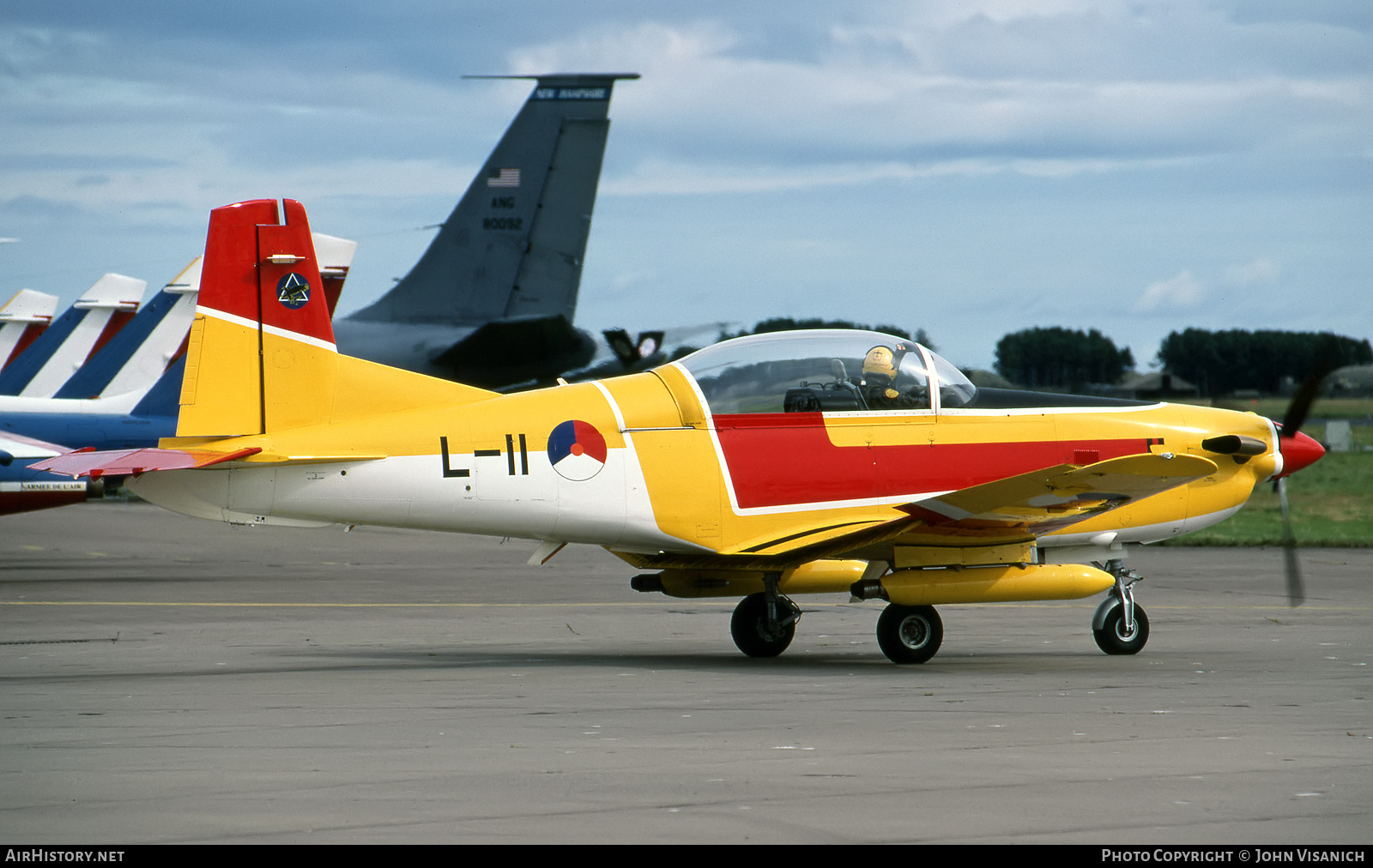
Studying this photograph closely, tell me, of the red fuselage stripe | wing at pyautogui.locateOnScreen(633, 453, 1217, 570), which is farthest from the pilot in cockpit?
wing at pyautogui.locateOnScreen(633, 453, 1217, 570)

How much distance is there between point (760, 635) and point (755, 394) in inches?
81.1

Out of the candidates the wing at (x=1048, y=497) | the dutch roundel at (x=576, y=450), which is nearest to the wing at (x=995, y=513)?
the wing at (x=1048, y=497)

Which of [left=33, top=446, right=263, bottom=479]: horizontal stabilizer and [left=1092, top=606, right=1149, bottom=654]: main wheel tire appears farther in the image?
[left=1092, top=606, right=1149, bottom=654]: main wheel tire

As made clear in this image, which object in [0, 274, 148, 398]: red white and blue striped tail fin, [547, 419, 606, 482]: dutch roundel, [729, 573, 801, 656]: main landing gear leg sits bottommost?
→ [729, 573, 801, 656]: main landing gear leg

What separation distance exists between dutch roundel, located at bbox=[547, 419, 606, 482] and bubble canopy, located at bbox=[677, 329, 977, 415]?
0.96m

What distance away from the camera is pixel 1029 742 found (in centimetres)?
728

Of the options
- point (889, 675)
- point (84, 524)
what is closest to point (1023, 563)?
point (889, 675)

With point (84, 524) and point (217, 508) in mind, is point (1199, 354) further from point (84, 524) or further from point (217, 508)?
point (217, 508)

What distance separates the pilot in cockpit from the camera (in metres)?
11.1

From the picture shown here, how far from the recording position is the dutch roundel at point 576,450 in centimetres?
1050

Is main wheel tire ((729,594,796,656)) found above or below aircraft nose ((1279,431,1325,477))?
below

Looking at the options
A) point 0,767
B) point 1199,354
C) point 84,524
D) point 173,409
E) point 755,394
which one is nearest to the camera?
point 0,767

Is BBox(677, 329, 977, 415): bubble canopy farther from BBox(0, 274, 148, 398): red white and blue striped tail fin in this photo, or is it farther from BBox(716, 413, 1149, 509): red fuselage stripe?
BBox(0, 274, 148, 398): red white and blue striped tail fin

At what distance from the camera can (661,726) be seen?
7867mm
